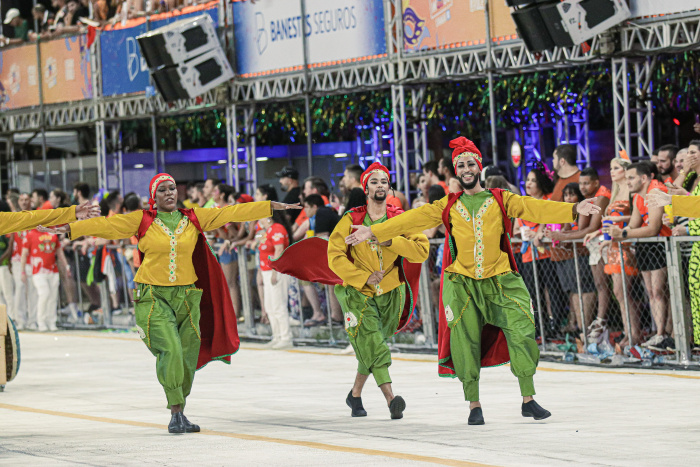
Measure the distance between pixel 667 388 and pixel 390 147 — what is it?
18810 millimetres

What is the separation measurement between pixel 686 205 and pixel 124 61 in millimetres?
14999

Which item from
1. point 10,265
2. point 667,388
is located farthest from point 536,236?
point 10,265

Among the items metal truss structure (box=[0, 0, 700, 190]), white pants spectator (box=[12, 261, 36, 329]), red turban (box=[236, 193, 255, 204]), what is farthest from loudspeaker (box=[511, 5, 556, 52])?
white pants spectator (box=[12, 261, 36, 329])

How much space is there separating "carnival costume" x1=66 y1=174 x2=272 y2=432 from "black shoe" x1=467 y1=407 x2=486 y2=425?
6.50 feet

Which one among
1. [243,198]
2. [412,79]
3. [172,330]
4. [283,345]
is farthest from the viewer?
[412,79]

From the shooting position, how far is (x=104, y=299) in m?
18.1

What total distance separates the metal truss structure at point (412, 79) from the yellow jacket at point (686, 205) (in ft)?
19.7

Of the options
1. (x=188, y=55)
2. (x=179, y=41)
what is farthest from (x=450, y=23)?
(x=179, y=41)

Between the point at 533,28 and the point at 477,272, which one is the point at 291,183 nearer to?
the point at 533,28

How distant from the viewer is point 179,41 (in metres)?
19.1

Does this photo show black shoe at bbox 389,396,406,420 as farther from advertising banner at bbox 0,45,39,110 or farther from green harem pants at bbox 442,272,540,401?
advertising banner at bbox 0,45,39,110

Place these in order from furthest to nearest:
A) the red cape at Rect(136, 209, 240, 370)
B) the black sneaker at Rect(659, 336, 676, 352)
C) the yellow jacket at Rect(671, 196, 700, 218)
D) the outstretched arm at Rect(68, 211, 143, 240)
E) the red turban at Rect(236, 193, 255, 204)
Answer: the red turban at Rect(236, 193, 255, 204) → the black sneaker at Rect(659, 336, 676, 352) → the red cape at Rect(136, 209, 240, 370) → the outstretched arm at Rect(68, 211, 143, 240) → the yellow jacket at Rect(671, 196, 700, 218)

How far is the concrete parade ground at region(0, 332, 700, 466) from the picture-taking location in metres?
7.37

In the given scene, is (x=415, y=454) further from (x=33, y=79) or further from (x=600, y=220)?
(x=33, y=79)
